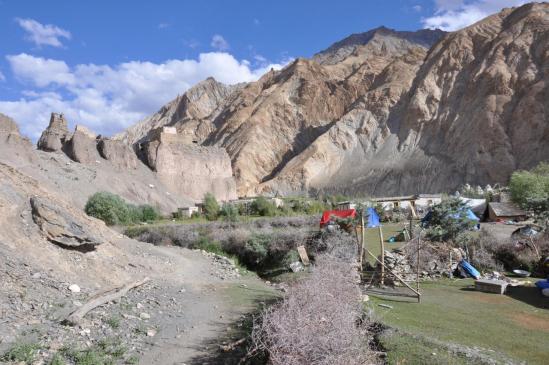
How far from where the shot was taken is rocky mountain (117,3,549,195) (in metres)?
62.1

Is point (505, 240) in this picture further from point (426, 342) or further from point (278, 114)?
point (278, 114)

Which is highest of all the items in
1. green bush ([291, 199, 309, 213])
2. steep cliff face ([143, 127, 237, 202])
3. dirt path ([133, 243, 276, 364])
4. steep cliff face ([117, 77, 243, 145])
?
steep cliff face ([117, 77, 243, 145])

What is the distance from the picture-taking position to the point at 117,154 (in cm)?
5306

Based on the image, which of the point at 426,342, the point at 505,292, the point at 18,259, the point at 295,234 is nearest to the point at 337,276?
the point at 426,342

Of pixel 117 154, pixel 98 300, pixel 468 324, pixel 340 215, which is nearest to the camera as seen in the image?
pixel 468 324

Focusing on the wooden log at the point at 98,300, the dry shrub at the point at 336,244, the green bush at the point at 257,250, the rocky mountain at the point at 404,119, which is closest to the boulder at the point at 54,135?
the rocky mountain at the point at 404,119

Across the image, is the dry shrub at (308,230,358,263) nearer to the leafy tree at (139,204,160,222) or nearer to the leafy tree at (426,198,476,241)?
the leafy tree at (426,198,476,241)

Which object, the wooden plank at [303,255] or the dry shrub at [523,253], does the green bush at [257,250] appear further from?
the dry shrub at [523,253]

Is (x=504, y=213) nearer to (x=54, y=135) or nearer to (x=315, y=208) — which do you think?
(x=315, y=208)

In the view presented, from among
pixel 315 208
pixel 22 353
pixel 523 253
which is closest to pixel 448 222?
pixel 523 253

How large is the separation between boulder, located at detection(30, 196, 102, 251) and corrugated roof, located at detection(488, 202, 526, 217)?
30.3 metres

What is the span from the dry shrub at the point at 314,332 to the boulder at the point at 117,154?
47.5 meters

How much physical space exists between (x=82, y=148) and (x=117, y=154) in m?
4.19

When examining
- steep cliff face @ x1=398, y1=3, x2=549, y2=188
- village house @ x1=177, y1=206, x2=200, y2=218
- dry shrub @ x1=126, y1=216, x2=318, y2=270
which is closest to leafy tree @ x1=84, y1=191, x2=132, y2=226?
dry shrub @ x1=126, y1=216, x2=318, y2=270
